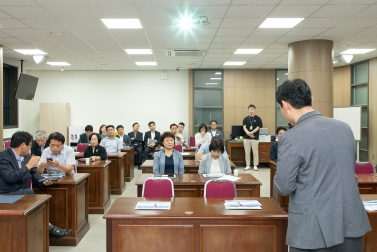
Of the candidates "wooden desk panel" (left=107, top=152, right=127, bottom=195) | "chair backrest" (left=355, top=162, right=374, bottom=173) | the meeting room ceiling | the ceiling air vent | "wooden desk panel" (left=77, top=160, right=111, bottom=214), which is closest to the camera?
the meeting room ceiling

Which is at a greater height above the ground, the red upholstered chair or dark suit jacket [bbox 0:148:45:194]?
dark suit jacket [bbox 0:148:45:194]

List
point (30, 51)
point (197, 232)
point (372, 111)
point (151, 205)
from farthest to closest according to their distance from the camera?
point (372, 111) < point (30, 51) < point (151, 205) < point (197, 232)

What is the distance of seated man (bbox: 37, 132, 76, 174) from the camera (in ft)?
15.4

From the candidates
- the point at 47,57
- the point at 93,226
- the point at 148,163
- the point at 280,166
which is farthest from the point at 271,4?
the point at 47,57

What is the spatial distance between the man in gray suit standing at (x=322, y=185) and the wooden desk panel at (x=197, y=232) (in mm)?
1062

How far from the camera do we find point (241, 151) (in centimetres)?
1126

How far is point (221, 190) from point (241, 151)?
7.53 metres

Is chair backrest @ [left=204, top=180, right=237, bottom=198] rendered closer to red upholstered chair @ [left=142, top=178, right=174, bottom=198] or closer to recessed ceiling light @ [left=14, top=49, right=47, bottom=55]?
red upholstered chair @ [left=142, top=178, right=174, bottom=198]

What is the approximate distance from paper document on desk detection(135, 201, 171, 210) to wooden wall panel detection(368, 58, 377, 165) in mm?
8679

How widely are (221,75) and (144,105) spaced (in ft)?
9.76

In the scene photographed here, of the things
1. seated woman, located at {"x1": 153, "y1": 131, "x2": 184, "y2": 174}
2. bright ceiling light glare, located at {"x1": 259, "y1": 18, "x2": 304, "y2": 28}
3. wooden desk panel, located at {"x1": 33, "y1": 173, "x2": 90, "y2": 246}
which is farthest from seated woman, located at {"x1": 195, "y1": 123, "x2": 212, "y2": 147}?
wooden desk panel, located at {"x1": 33, "y1": 173, "x2": 90, "y2": 246}

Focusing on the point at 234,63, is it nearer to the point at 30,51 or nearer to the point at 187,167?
the point at 187,167

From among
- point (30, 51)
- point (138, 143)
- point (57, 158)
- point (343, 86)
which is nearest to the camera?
point (57, 158)

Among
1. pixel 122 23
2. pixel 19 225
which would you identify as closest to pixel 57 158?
pixel 19 225
